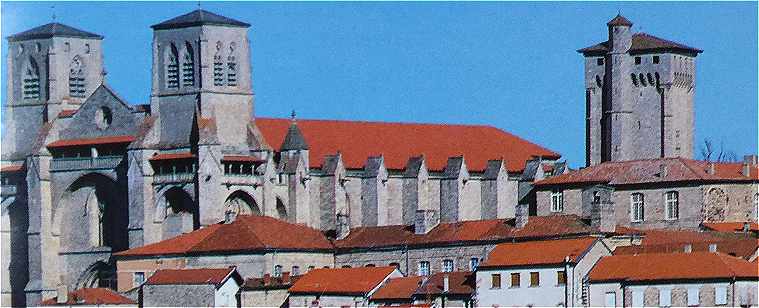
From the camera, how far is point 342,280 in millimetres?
122188

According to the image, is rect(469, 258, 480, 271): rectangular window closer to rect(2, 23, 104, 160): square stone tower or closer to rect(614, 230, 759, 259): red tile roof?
rect(614, 230, 759, 259): red tile roof

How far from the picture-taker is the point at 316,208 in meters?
141

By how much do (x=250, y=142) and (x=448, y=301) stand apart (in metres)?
25.2

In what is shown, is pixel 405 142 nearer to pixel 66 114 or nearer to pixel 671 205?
pixel 66 114

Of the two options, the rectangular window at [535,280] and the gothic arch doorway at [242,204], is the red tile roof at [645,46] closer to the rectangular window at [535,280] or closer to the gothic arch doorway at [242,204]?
the gothic arch doorway at [242,204]

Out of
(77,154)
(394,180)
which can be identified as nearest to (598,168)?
(394,180)

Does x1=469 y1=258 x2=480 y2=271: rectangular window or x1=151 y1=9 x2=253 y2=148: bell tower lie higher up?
x1=151 y1=9 x2=253 y2=148: bell tower

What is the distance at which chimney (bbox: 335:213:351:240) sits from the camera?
133m

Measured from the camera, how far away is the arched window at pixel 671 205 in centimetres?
13338

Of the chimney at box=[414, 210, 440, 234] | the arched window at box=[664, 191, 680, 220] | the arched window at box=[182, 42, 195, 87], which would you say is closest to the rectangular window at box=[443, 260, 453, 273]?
the chimney at box=[414, 210, 440, 234]

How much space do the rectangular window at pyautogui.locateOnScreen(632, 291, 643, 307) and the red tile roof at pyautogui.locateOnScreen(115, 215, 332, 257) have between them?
70.7 feet

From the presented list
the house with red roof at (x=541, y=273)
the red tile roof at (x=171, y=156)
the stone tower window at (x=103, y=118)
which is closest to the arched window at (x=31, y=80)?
the stone tower window at (x=103, y=118)

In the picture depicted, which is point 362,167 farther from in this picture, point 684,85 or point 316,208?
point 684,85

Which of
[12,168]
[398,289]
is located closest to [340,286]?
[398,289]
